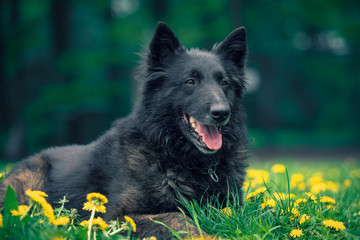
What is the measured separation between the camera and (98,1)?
52.8 feet

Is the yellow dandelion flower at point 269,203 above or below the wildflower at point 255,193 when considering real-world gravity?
below

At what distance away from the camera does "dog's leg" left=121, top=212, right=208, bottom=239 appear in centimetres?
272

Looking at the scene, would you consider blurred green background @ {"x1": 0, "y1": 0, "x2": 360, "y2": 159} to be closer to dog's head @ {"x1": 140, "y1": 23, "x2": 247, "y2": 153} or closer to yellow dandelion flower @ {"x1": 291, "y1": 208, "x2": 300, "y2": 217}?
dog's head @ {"x1": 140, "y1": 23, "x2": 247, "y2": 153}

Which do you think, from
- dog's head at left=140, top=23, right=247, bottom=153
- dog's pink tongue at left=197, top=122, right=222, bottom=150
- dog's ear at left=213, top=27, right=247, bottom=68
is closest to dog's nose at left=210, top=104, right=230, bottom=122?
dog's head at left=140, top=23, right=247, bottom=153

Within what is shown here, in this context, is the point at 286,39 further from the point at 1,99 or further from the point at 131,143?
the point at 131,143

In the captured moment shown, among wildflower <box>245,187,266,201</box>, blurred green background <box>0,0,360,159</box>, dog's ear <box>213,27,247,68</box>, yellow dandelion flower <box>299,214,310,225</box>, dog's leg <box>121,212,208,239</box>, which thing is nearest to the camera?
dog's leg <box>121,212,208,239</box>

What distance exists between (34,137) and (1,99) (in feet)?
8.87

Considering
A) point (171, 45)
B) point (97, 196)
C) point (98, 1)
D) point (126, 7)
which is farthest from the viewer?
point (126, 7)

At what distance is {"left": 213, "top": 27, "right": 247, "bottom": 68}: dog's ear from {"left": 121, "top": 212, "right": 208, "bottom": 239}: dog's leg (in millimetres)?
1941

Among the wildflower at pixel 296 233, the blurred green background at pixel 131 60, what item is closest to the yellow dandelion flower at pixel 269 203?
the wildflower at pixel 296 233

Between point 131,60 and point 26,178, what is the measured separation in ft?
42.1

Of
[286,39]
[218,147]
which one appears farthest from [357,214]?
[286,39]

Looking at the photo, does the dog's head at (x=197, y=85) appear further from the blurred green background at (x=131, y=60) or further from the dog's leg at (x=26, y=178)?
the blurred green background at (x=131, y=60)

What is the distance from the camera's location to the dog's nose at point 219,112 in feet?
10.5
